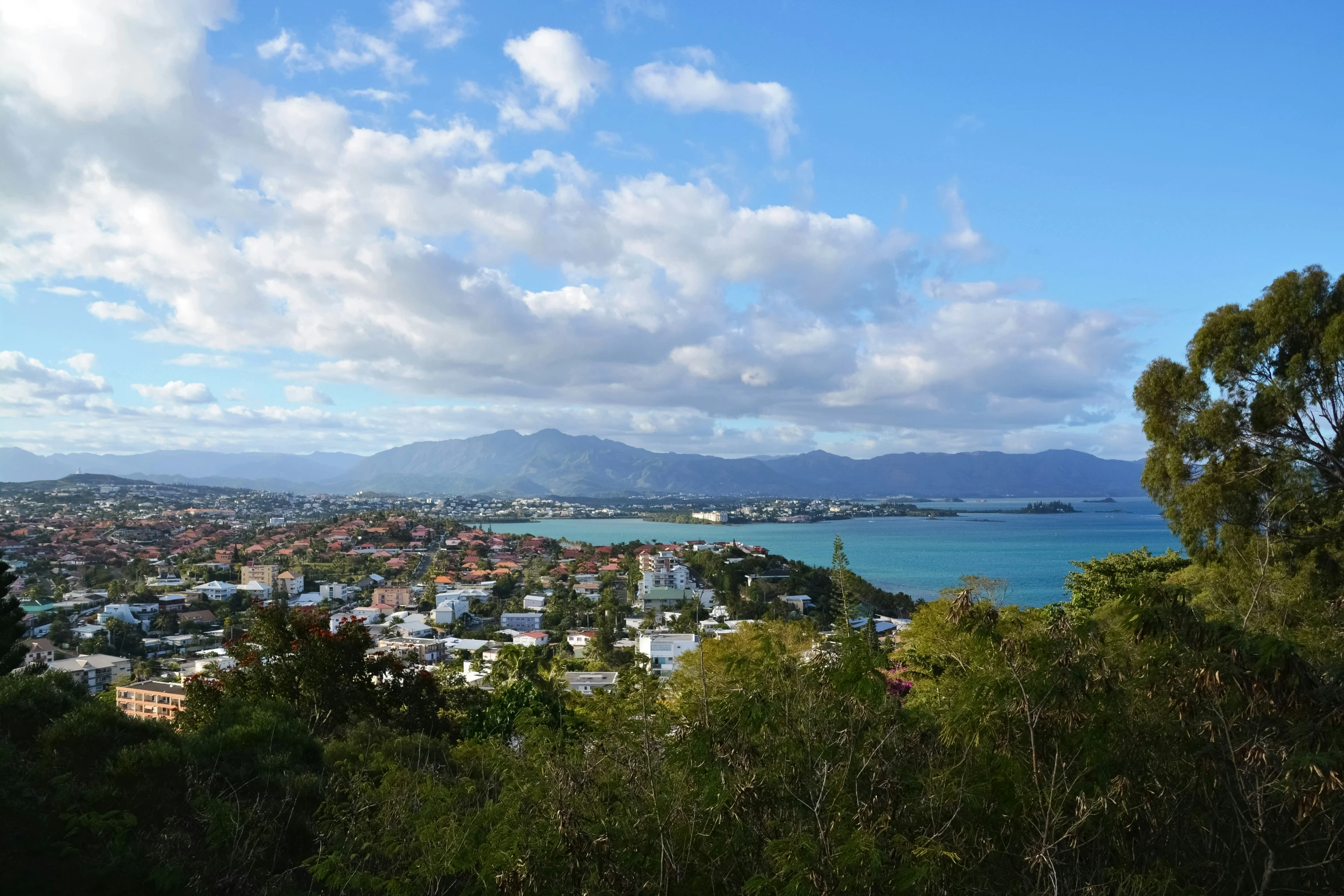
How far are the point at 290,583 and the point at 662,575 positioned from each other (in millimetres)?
17545

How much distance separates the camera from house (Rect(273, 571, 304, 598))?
33.8 meters

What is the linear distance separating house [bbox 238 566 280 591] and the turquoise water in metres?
26.5

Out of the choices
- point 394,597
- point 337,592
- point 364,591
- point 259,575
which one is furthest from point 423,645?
point 259,575

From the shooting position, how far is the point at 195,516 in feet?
190

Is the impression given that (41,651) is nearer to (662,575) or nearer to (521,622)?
(521,622)

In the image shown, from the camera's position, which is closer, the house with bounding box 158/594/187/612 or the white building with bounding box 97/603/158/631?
the white building with bounding box 97/603/158/631

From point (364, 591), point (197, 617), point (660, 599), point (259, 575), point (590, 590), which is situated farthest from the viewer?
point (590, 590)

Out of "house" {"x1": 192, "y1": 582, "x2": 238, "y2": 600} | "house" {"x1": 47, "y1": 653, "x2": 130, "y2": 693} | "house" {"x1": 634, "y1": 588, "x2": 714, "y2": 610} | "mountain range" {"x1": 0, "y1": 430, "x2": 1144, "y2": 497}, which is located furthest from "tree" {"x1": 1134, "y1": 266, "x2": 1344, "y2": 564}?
"mountain range" {"x1": 0, "y1": 430, "x2": 1144, "y2": 497}

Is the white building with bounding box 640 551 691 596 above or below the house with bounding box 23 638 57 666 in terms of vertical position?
below

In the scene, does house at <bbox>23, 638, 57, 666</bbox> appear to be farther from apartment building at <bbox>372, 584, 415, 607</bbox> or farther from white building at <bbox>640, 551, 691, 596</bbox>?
white building at <bbox>640, 551, 691, 596</bbox>

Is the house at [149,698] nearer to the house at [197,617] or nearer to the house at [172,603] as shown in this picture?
the house at [197,617]

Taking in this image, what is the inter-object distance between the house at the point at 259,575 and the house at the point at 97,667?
1521 cm

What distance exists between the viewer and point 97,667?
60.8 feet

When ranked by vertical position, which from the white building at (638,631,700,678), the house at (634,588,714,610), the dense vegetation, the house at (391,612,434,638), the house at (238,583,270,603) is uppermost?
the dense vegetation
